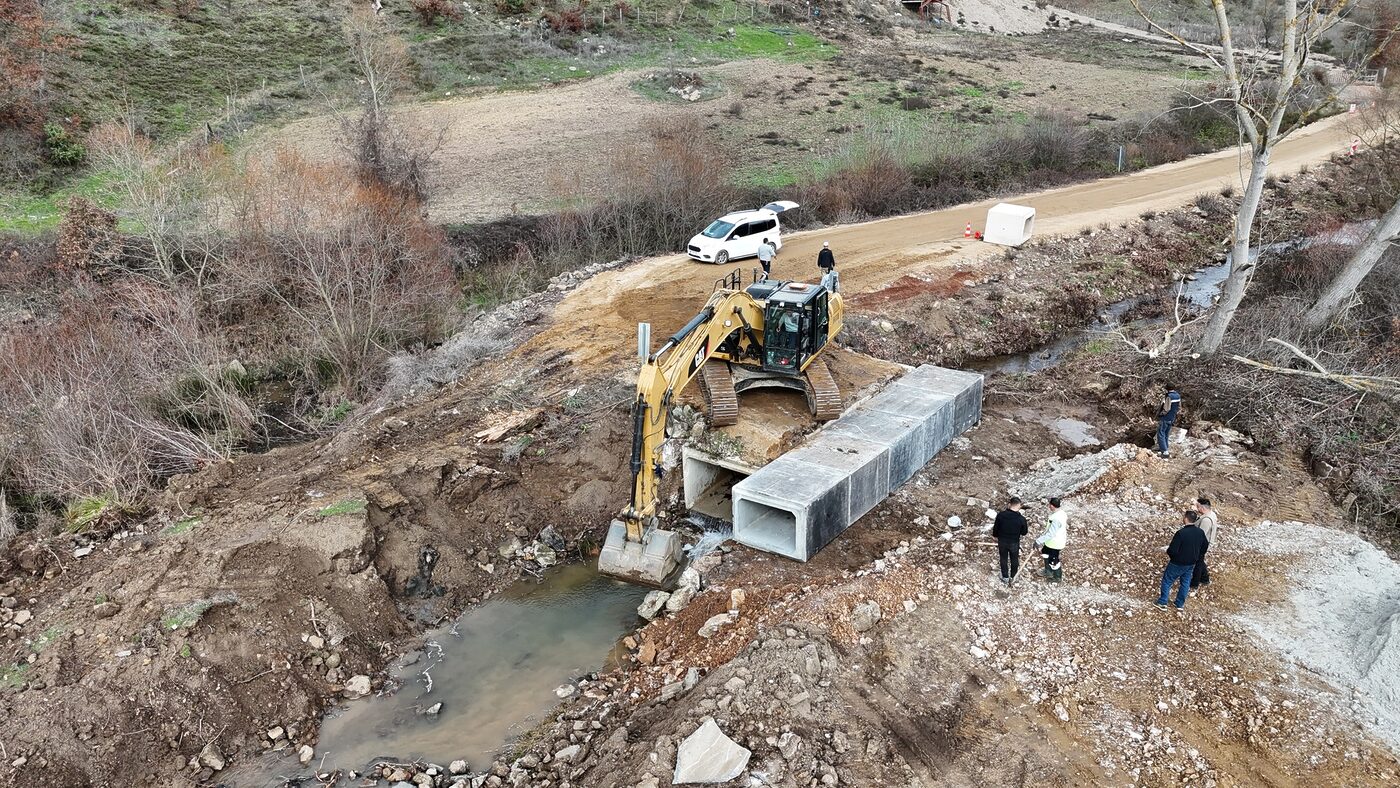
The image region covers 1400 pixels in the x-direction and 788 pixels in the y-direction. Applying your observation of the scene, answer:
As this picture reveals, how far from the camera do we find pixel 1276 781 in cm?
911

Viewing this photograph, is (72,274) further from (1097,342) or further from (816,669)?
(1097,342)

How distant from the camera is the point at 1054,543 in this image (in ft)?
39.5

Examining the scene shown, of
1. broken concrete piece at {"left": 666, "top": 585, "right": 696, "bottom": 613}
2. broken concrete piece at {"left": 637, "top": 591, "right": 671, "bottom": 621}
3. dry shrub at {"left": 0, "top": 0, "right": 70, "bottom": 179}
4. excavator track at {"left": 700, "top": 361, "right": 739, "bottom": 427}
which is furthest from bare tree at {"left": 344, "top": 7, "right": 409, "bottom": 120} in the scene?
broken concrete piece at {"left": 666, "top": 585, "right": 696, "bottom": 613}

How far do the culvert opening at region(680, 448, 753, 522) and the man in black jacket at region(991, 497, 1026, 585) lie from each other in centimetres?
496

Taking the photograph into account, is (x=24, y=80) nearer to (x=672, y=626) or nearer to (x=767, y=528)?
(x=767, y=528)

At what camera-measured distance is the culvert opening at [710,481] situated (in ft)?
53.6

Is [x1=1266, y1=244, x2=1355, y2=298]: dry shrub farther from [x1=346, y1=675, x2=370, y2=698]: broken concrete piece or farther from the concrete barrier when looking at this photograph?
[x1=346, y1=675, x2=370, y2=698]: broken concrete piece

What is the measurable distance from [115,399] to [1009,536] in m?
16.3

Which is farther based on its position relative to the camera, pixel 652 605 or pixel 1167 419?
pixel 1167 419

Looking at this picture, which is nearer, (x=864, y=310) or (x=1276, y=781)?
(x=1276, y=781)

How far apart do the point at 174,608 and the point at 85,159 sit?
27112 millimetres

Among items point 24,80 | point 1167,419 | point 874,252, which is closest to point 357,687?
point 1167,419

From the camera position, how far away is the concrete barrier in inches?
551

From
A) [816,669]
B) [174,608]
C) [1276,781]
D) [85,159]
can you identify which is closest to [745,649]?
[816,669]
